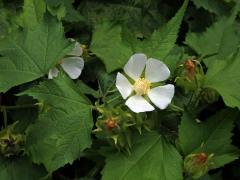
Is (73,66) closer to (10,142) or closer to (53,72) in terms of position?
(53,72)

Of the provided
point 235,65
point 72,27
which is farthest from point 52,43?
point 235,65

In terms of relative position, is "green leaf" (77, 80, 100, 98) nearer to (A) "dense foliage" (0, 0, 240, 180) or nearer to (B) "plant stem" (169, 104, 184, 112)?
(A) "dense foliage" (0, 0, 240, 180)

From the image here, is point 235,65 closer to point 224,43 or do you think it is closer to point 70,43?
point 224,43

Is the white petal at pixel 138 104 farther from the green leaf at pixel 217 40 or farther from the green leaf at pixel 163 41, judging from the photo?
the green leaf at pixel 217 40

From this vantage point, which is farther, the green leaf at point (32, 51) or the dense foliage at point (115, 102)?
the green leaf at point (32, 51)

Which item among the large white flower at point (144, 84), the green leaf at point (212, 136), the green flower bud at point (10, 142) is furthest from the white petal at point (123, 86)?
the green flower bud at point (10, 142)

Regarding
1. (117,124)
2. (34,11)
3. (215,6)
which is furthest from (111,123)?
(215,6)
